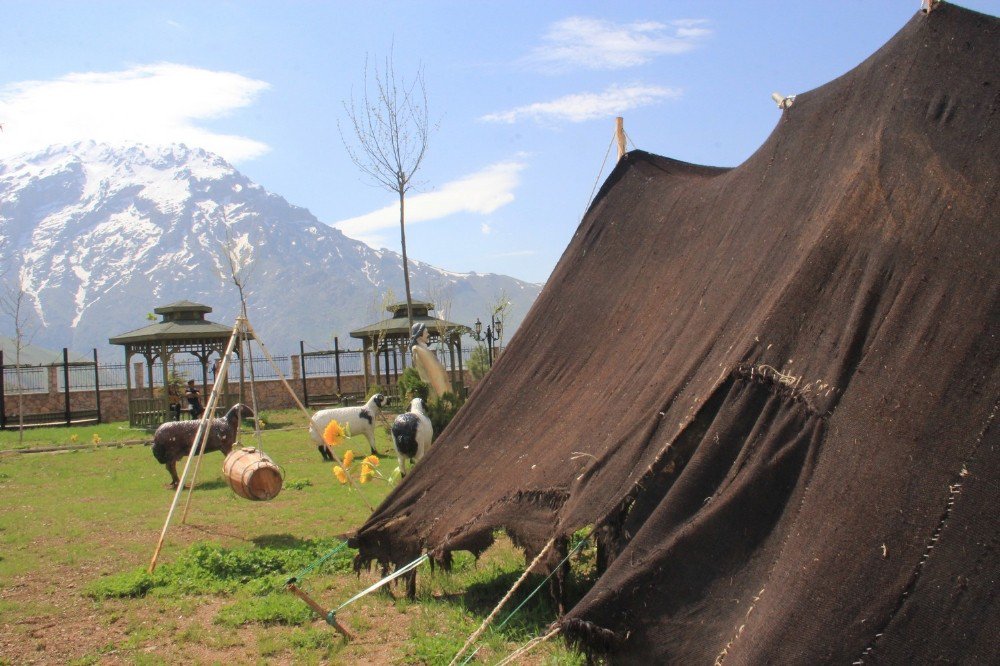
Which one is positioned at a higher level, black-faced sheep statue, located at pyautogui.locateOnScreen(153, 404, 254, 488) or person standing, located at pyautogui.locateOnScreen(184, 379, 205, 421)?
black-faced sheep statue, located at pyautogui.locateOnScreen(153, 404, 254, 488)

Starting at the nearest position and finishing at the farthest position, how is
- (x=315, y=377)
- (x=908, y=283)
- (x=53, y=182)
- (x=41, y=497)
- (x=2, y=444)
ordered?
1. (x=908, y=283)
2. (x=41, y=497)
3. (x=2, y=444)
4. (x=315, y=377)
5. (x=53, y=182)

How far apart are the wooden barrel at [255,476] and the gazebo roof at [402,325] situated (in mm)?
15246

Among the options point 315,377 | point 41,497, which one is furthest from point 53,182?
point 41,497

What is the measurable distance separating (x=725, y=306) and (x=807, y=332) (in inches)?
31.4

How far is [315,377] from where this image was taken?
1156 inches

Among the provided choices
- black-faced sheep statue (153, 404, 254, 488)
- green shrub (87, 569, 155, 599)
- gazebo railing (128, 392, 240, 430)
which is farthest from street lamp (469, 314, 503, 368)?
green shrub (87, 569, 155, 599)

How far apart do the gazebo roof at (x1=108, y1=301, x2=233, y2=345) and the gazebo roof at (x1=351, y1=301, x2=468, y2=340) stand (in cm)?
446

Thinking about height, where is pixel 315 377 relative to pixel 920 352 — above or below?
below

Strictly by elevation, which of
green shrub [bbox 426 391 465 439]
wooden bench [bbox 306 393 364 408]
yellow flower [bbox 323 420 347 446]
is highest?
yellow flower [bbox 323 420 347 446]

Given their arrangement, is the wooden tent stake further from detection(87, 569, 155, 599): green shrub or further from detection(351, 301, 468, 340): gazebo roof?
detection(351, 301, 468, 340): gazebo roof

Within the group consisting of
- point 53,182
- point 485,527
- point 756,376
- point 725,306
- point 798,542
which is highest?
point 53,182

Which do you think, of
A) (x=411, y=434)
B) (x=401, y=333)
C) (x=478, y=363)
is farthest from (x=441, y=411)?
(x=401, y=333)

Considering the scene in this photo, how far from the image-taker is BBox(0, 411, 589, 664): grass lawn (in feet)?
15.7

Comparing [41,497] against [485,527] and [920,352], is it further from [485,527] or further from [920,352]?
[920,352]
